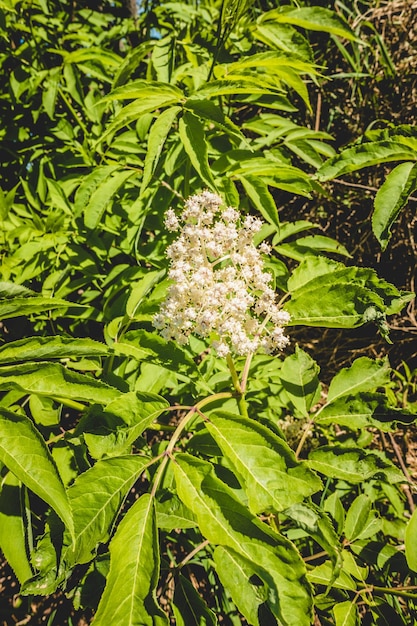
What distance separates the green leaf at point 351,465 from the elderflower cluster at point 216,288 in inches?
14.5

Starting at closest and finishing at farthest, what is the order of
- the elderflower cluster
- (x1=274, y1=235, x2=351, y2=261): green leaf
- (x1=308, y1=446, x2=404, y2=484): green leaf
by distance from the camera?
1. the elderflower cluster
2. (x1=308, y1=446, x2=404, y2=484): green leaf
3. (x1=274, y1=235, x2=351, y2=261): green leaf

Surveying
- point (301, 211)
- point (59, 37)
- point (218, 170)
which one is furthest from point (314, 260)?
point (59, 37)

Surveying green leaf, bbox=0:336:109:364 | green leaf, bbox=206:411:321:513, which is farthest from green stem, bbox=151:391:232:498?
green leaf, bbox=0:336:109:364

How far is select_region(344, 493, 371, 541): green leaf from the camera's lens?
1338 millimetres

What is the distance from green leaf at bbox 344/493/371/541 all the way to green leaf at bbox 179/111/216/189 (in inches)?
46.3

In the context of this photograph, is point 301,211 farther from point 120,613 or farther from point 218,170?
point 120,613

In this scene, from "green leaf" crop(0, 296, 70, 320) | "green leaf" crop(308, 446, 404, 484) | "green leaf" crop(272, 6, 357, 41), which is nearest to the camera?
"green leaf" crop(0, 296, 70, 320)

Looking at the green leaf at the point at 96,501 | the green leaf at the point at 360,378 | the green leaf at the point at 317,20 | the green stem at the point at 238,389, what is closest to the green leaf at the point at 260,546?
the green leaf at the point at 96,501

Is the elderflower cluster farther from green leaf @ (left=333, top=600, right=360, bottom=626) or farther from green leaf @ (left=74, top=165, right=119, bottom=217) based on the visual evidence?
green leaf @ (left=333, top=600, right=360, bottom=626)

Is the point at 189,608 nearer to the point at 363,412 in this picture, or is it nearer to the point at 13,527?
the point at 13,527

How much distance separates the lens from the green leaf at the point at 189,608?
0.99 meters

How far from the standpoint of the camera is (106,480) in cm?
85

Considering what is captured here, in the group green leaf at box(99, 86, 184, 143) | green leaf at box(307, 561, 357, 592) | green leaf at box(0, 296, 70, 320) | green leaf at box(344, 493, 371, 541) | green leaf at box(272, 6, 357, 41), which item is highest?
green leaf at box(272, 6, 357, 41)

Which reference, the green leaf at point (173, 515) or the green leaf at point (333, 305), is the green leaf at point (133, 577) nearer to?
the green leaf at point (173, 515)
